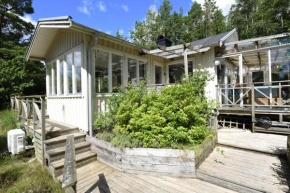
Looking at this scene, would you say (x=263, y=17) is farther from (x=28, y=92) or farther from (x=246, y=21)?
(x=28, y=92)

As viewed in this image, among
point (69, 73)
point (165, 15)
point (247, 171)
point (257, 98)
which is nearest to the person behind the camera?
point (247, 171)

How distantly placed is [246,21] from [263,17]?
247 centimetres

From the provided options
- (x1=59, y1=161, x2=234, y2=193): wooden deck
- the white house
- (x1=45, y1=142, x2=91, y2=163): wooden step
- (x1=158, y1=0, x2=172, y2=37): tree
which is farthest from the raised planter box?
(x1=158, y1=0, x2=172, y2=37): tree

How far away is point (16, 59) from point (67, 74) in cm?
933

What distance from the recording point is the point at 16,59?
11.1 metres

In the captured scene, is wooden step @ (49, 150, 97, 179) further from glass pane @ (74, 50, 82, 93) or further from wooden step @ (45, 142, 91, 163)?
glass pane @ (74, 50, 82, 93)

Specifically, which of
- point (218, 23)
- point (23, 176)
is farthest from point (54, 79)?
point (218, 23)

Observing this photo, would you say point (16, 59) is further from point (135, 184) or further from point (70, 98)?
point (135, 184)

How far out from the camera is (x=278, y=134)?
4906 mm

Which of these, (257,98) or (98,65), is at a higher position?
(98,65)

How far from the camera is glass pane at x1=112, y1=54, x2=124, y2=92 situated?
5.21 metres

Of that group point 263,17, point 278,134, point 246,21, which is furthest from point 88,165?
point 246,21

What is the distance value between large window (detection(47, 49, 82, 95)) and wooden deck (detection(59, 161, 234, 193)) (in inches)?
107

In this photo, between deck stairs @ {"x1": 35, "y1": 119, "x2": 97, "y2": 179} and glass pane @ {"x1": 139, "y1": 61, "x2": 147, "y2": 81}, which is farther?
glass pane @ {"x1": 139, "y1": 61, "x2": 147, "y2": 81}
